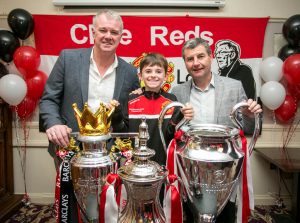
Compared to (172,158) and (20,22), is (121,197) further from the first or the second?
(20,22)

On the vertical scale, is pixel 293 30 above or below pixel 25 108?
above

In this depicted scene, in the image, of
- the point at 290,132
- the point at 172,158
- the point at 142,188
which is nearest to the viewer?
the point at 142,188

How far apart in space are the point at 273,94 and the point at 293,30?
0.56m

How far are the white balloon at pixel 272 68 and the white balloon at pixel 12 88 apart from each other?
212 cm

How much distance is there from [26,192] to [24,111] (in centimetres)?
87

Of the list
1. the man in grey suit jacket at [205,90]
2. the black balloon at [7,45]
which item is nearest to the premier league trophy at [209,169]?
the man in grey suit jacket at [205,90]

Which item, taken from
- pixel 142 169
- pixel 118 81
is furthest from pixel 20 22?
pixel 142 169

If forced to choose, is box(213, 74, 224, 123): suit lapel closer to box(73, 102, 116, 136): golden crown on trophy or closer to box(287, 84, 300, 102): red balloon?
box(73, 102, 116, 136): golden crown on trophy

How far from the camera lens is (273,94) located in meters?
2.61

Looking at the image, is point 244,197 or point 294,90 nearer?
point 244,197

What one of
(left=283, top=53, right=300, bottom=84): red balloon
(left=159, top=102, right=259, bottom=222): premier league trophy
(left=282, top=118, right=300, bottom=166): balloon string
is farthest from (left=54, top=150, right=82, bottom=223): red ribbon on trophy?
(left=282, top=118, right=300, bottom=166): balloon string

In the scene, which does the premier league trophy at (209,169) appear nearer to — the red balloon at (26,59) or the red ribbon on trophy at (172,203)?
the red ribbon on trophy at (172,203)

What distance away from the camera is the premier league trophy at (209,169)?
72 centimetres

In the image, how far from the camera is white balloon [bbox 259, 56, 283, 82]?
2.67m
